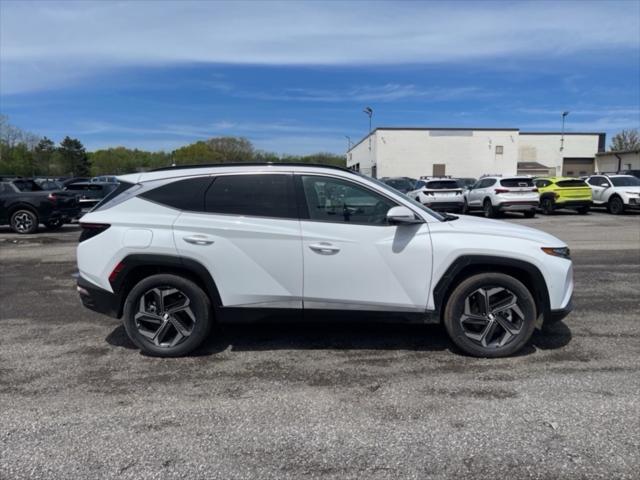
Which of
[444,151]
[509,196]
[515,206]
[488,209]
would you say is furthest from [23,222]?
[444,151]

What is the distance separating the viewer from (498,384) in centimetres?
385

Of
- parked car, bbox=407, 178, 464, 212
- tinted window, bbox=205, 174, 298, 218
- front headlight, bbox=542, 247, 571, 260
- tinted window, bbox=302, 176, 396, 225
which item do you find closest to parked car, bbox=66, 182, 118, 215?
parked car, bbox=407, 178, 464, 212

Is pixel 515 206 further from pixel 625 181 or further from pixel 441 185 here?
pixel 625 181

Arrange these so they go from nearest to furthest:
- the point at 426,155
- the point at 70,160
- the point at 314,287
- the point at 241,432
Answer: the point at 241,432 < the point at 314,287 < the point at 426,155 < the point at 70,160

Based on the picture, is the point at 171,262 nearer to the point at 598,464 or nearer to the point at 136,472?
the point at 136,472

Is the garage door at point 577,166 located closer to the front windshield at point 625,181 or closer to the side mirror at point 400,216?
the front windshield at point 625,181

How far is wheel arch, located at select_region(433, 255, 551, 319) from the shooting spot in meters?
4.20

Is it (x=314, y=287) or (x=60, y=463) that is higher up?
→ (x=314, y=287)

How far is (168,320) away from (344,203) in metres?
1.91

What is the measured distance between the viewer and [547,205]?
21031 millimetres

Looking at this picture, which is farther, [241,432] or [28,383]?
[28,383]

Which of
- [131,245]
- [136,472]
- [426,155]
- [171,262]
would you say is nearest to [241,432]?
[136,472]

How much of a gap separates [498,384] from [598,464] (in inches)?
42.4

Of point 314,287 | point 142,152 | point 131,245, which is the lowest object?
point 314,287
